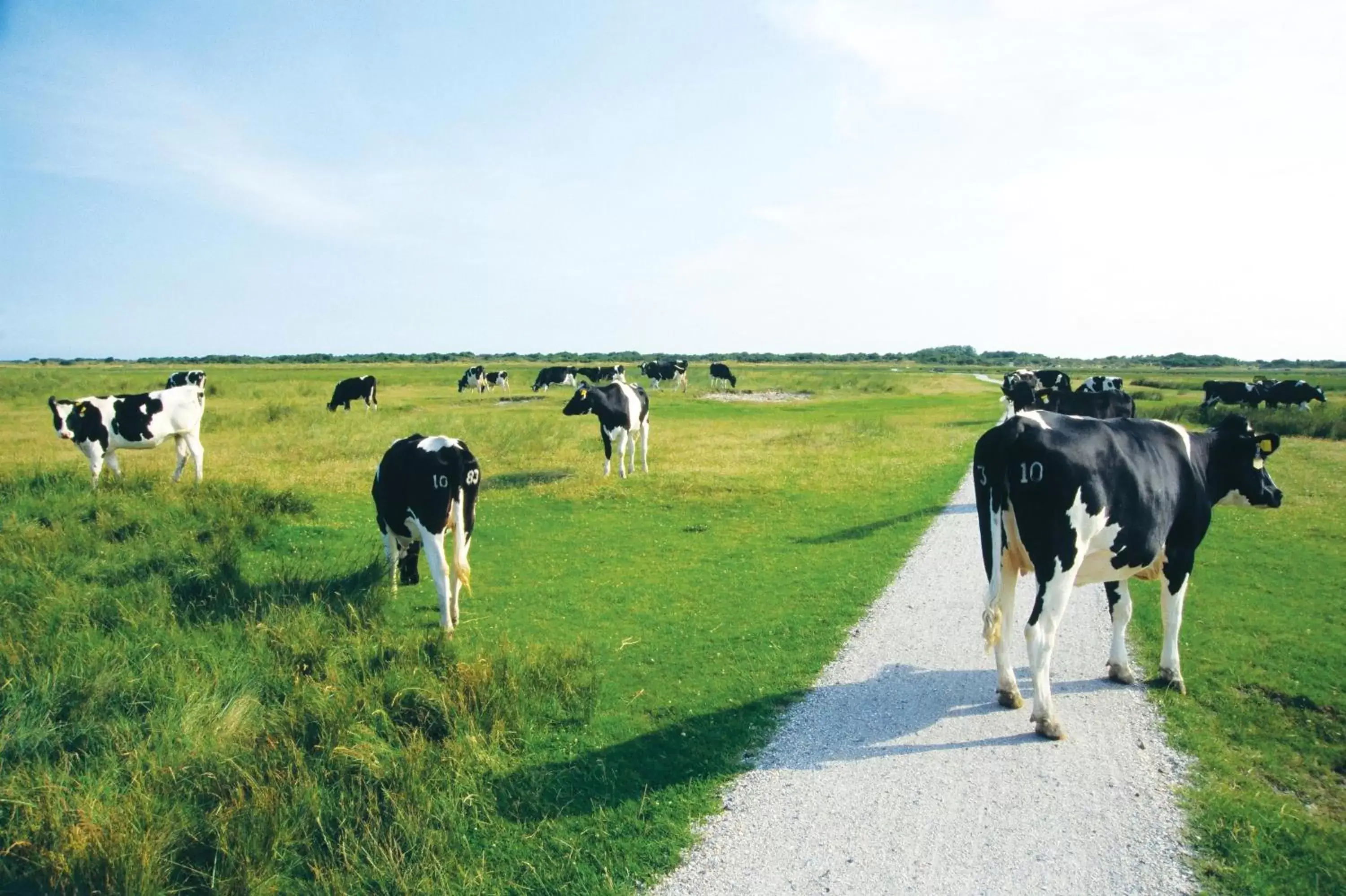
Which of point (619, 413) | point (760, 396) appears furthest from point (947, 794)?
point (760, 396)

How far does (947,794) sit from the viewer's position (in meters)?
6.05

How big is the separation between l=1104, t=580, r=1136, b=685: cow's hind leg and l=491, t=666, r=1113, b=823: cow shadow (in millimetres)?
216

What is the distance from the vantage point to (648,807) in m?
5.87

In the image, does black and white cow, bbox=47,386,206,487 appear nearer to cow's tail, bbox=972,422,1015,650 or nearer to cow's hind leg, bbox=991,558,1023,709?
cow's tail, bbox=972,422,1015,650

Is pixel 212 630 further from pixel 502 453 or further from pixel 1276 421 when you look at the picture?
pixel 1276 421

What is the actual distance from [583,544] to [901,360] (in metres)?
177

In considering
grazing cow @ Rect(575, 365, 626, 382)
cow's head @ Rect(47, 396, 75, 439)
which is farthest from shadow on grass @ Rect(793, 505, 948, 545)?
grazing cow @ Rect(575, 365, 626, 382)

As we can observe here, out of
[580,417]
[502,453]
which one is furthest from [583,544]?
[580,417]

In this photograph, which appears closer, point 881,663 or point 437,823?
point 437,823

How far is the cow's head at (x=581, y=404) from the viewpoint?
21625 mm

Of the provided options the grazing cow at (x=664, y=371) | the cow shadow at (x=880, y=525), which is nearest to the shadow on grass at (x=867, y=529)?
the cow shadow at (x=880, y=525)

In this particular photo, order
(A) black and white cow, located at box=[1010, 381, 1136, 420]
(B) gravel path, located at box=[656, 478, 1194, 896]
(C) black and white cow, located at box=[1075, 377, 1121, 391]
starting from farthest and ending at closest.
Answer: (C) black and white cow, located at box=[1075, 377, 1121, 391] < (A) black and white cow, located at box=[1010, 381, 1136, 420] < (B) gravel path, located at box=[656, 478, 1194, 896]

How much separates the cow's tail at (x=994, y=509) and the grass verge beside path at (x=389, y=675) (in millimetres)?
2112

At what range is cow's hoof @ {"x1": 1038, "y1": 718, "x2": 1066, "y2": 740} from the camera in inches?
269
